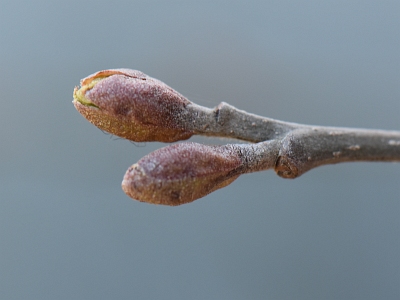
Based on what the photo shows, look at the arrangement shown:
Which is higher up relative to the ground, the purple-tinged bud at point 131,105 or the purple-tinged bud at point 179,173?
the purple-tinged bud at point 131,105

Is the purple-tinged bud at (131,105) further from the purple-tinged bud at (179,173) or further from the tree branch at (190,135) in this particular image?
the purple-tinged bud at (179,173)

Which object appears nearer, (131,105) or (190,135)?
(131,105)

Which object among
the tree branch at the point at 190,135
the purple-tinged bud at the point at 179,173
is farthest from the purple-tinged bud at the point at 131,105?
the purple-tinged bud at the point at 179,173

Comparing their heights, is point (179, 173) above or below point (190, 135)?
below

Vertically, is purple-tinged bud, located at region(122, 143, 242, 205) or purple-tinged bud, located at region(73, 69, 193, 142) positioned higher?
purple-tinged bud, located at region(73, 69, 193, 142)

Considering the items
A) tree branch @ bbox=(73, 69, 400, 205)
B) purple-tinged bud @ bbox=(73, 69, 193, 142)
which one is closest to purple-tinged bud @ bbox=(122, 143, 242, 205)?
tree branch @ bbox=(73, 69, 400, 205)

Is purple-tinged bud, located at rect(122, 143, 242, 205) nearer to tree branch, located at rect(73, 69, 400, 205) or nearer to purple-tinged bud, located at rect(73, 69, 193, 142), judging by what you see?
tree branch, located at rect(73, 69, 400, 205)

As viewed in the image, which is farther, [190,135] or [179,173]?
[190,135]
